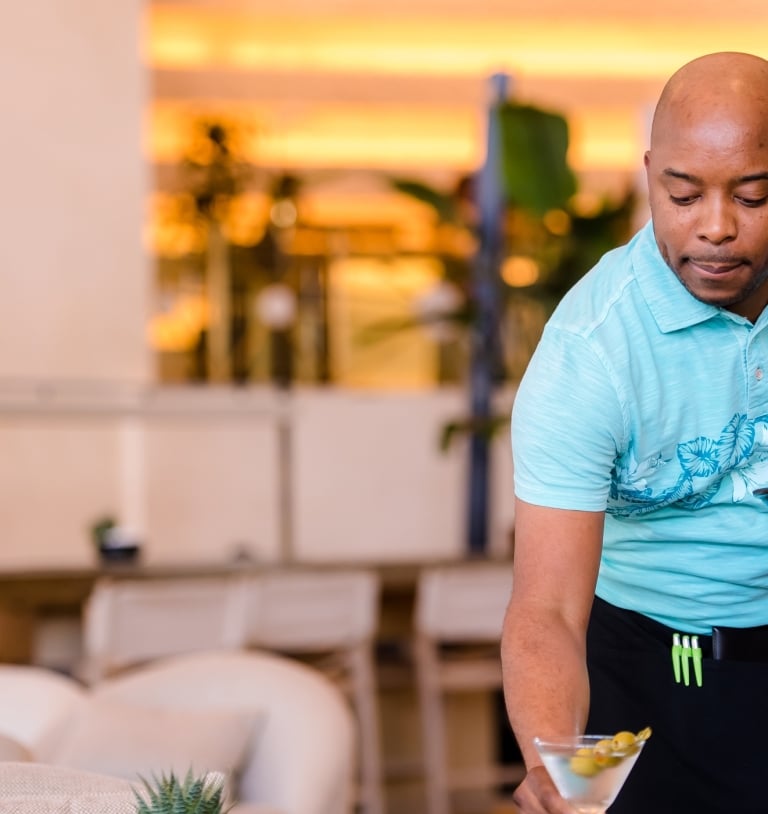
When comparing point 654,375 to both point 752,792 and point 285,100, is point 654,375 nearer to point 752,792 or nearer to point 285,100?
point 752,792

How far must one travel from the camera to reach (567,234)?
184 inches

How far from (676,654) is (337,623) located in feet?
8.57

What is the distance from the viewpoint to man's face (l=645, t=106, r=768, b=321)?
1.13 meters

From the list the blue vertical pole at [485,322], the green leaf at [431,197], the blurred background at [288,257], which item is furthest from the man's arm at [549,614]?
the green leaf at [431,197]

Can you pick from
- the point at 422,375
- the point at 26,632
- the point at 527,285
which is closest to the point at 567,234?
the point at 527,285

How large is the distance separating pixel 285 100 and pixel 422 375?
5.76 feet

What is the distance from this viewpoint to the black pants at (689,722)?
1.40 metres

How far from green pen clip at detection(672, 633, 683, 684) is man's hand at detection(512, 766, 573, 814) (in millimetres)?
393

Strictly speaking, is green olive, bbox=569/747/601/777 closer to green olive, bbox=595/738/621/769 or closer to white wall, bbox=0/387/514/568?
green olive, bbox=595/738/621/769

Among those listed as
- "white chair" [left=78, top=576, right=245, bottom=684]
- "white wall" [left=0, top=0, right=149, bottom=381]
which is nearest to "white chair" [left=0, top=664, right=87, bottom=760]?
"white chair" [left=78, top=576, right=245, bottom=684]

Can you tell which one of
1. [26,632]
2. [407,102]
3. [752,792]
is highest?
[407,102]

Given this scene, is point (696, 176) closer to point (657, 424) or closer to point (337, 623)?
point (657, 424)

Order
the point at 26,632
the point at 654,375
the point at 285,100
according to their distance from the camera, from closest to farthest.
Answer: the point at 654,375, the point at 26,632, the point at 285,100

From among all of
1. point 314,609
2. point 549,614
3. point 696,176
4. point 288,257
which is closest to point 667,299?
point 696,176
